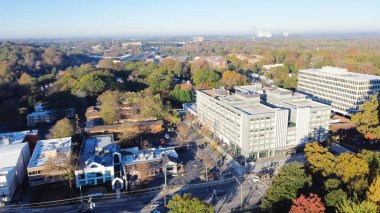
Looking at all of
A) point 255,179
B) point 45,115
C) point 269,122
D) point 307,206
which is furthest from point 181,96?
point 307,206

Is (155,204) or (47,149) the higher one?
(47,149)

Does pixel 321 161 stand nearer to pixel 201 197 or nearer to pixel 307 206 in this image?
pixel 307 206

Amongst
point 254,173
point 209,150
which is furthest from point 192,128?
point 254,173

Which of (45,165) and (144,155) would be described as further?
(144,155)

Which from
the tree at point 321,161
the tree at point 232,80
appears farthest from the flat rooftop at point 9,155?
the tree at point 232,80

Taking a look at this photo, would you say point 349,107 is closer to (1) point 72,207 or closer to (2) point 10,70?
(1) point 72,207

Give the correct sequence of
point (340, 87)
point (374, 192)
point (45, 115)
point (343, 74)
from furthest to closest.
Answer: point (343, 74)
point (340, 87)
point (45, 115)
point (374, 192)

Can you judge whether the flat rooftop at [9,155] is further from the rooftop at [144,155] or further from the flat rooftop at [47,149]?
the rooftop at [144,155]
